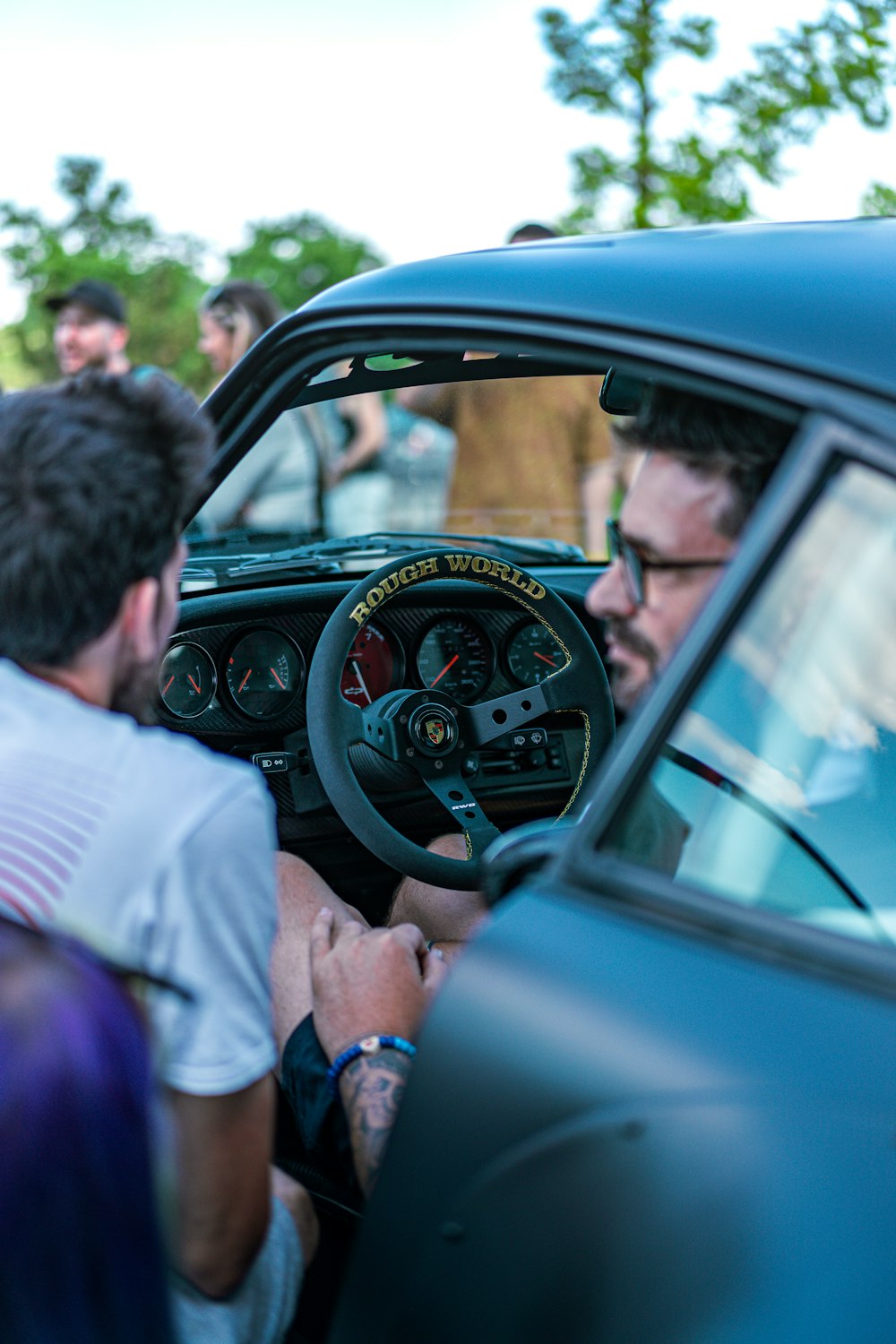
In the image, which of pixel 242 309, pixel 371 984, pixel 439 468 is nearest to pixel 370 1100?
pixel 371 984

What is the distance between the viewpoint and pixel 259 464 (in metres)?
2.94

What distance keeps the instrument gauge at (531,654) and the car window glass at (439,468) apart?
1.09 feet

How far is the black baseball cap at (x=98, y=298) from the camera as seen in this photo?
6219mm

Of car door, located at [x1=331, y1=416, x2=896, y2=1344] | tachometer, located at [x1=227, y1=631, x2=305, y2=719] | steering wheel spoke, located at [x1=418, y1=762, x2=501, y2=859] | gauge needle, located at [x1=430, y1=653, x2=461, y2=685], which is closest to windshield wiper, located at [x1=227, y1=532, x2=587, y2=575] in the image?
tachometer, located at [x1=227, y1=631, x2=305, y2=719]

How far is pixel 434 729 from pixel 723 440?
130 cm

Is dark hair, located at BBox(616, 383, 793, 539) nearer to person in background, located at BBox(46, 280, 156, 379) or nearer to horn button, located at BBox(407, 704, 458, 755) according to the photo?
horn button, located at BBox(407, 704, 458, 755)

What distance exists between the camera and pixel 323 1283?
1783 mm

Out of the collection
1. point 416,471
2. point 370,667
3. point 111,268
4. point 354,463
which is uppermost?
point 370,667

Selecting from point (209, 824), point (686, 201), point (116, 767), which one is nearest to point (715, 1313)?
point (209, 824)

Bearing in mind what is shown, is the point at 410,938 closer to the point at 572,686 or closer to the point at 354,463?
the point at 572,686

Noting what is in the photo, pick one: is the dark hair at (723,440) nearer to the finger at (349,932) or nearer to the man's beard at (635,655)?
the man's beard at (635,655)

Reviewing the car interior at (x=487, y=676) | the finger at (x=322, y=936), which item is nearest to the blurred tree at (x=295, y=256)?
the car interior at (x=487, y=676)

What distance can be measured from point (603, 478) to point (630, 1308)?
17.4ft

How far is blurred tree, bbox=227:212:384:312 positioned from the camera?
63.6 ft
